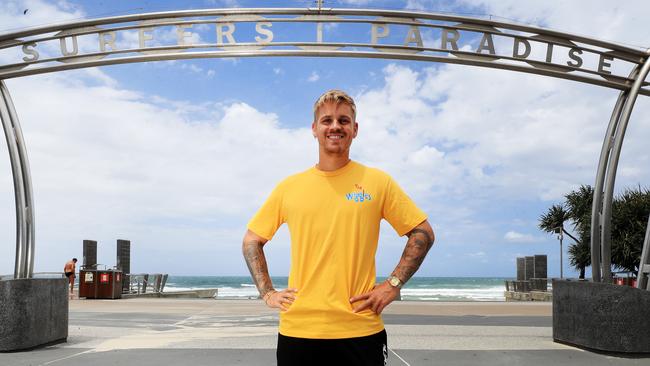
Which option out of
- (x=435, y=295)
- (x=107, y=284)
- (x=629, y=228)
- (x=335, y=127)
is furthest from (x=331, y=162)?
(x=435, y=295)

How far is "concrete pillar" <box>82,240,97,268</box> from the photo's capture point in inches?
814

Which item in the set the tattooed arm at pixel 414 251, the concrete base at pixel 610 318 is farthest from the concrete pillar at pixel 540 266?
the tattooed arm at pixel 414 251

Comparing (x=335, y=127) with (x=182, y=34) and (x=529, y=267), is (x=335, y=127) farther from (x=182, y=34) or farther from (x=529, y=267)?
(x=529, y=267)

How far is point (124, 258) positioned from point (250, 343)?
627 inches

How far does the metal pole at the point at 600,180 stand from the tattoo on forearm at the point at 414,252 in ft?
20.0

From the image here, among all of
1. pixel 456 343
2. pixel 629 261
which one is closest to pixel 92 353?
pixel 456 343

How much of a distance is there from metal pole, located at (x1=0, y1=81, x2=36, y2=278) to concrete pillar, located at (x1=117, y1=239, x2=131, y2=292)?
48.5 ft

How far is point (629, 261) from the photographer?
118 feet

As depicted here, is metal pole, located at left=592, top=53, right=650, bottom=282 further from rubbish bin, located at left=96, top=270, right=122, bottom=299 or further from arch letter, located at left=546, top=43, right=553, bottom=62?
rubbish bin, located at left=96, top=270, right=122, bottom=299

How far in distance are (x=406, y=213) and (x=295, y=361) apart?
2.41 feet

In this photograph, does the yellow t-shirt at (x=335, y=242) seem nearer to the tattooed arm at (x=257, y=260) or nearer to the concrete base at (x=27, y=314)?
the tattooed arm at (x=257, y=260)

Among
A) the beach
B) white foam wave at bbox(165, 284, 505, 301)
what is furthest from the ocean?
the beach

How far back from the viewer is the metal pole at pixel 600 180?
7.95m

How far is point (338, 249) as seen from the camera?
2428 millimetres
